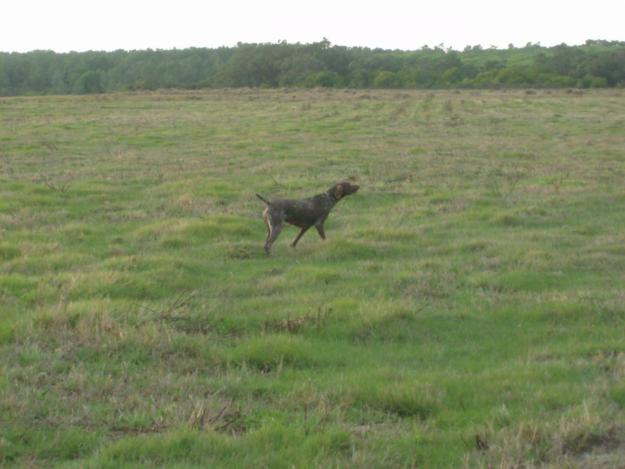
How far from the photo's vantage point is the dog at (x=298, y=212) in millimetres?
12211

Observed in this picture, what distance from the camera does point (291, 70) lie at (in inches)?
4181

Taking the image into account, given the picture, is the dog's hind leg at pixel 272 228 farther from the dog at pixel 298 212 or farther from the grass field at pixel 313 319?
the grass field at pixel 313 319

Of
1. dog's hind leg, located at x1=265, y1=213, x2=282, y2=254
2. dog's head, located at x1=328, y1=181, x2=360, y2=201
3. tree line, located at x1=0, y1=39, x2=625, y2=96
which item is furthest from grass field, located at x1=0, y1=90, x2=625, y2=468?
tree line, located at x1=0, y1=39, x2=625, y2=96

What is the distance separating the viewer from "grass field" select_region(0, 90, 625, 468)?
5.48m

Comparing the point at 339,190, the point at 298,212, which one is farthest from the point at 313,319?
the point at 339,190

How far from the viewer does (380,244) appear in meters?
12.6

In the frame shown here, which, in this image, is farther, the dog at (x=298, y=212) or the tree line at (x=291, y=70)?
the tree line at (x=291, y=70)

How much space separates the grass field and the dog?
0.99 feet

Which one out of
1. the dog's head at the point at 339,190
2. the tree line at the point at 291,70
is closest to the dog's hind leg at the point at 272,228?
the dog's head at the point at 339,190

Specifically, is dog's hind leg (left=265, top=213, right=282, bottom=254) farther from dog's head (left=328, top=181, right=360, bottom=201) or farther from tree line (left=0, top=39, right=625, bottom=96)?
tree line (left=0, top=39, right=625, bottom=96)

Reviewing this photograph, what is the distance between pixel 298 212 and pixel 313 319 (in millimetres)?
4264

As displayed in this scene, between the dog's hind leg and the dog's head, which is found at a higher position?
the dog's head

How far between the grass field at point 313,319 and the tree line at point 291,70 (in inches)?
2588

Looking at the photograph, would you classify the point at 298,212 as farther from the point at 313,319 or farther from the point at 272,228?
the point at 313,319
